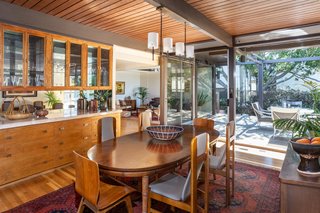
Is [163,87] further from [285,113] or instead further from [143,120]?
[285,113]

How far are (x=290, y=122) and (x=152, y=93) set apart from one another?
10.5 meters

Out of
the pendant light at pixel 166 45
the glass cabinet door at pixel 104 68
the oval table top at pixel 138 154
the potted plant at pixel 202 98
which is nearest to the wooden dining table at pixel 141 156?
the oval table top at pixel 138 154

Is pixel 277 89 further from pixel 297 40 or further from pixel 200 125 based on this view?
pixel 200 125

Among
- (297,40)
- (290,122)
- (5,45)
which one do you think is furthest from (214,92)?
(5,45)

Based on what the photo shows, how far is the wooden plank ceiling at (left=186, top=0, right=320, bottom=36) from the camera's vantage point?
9.37 ft

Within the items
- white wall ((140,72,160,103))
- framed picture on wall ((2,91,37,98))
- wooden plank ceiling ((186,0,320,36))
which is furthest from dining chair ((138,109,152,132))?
white wall ((140,72,160,103))

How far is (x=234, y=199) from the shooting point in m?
2.50

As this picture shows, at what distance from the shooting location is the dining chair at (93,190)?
146cm

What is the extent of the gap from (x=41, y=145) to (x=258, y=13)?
3.86 metres

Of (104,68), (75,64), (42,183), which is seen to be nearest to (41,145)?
(42,183)

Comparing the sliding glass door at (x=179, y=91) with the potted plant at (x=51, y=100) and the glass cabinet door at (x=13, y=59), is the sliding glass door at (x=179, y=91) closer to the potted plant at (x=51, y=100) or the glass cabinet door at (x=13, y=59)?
the potted plant at (x=51, y=100)

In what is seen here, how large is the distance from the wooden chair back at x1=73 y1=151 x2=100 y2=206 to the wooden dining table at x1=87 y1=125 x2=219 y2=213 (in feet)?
0.51

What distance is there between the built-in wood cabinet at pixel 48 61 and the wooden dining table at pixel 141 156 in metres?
1.79

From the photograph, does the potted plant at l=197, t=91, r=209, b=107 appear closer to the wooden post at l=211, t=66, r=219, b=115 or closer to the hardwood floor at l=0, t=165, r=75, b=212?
the wooden post at l=211, t=66, r=219, b=115
